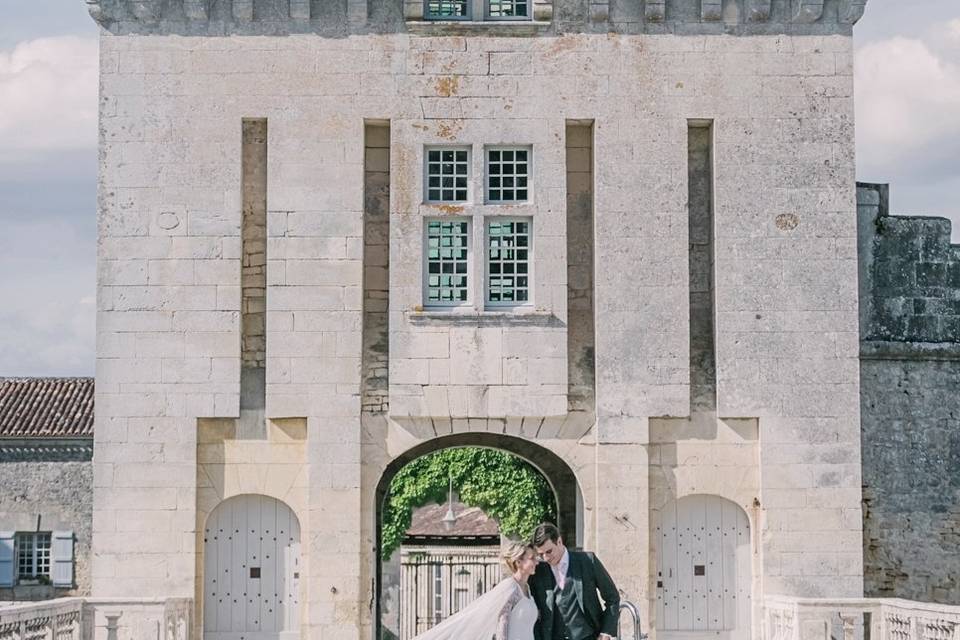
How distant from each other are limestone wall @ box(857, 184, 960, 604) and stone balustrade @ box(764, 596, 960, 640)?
259 centimetres

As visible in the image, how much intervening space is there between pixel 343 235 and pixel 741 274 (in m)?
4.65

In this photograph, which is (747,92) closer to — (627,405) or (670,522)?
(627,405)

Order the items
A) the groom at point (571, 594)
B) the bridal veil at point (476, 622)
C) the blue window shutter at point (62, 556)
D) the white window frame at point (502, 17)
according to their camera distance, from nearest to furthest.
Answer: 1. the groom at point (571, 594)
2. the bridal veil at point (476, 622)
3. the white window frame at point (502, 17)
4. the blue window shutter at point (62, 556)

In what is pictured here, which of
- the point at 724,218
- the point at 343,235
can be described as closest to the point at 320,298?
the point at 343,235

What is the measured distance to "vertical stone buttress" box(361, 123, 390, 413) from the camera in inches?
760

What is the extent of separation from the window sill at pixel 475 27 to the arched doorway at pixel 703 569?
5.79m

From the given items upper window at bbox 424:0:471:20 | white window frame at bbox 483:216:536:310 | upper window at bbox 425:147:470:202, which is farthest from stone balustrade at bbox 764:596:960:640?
upper window at bbox 424:0:471:20

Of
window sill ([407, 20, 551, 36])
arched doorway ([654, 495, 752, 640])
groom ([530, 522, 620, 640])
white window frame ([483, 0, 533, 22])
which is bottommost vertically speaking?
arched doorway ([654, 495, 752, 640])

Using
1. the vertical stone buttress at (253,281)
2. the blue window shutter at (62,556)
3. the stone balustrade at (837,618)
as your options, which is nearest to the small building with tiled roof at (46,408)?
the blue window shutter at (62,556)

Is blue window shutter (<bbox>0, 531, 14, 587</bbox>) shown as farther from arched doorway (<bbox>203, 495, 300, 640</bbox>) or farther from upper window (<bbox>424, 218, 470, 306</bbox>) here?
upper window (<bbox>424, 218, 470, 306</bbox>)

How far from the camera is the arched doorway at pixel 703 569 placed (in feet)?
63.7

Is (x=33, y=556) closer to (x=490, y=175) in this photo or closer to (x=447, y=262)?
(x=447, y=262)

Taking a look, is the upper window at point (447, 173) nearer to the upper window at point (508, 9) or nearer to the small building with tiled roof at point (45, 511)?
the upper window at point (508, 9)

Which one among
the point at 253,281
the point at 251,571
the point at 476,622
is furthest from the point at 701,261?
the point at 476,622
